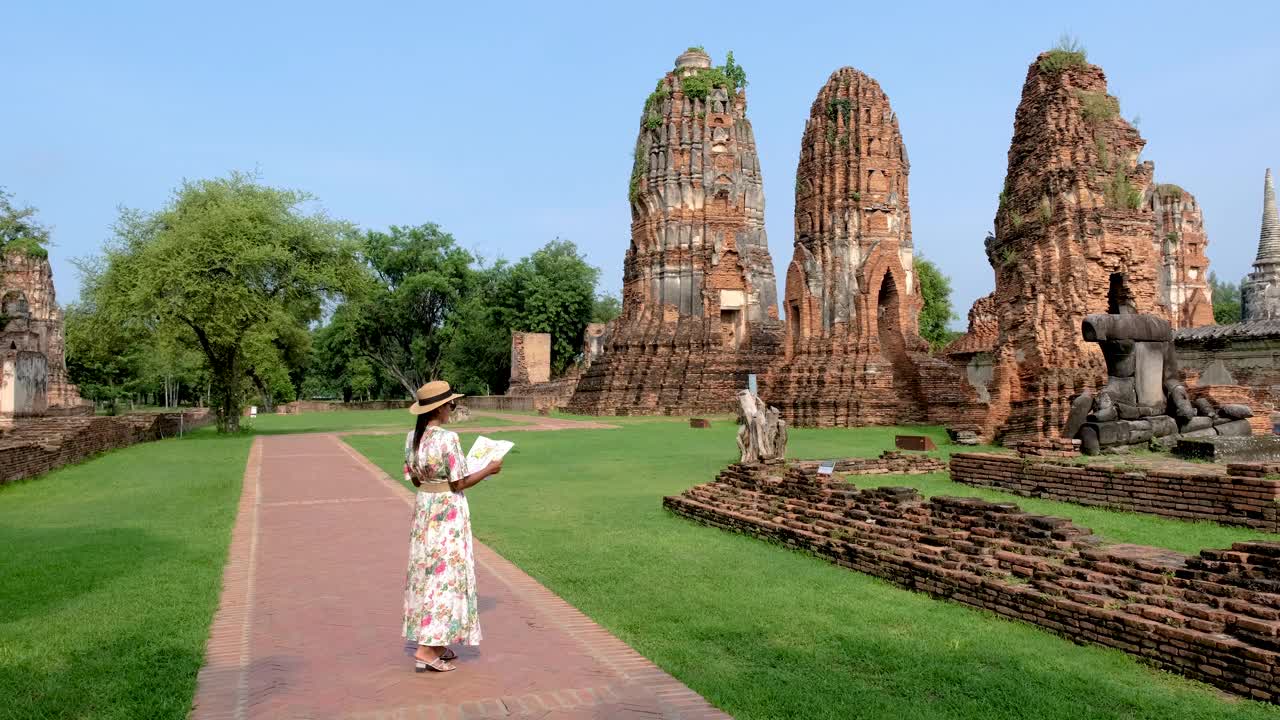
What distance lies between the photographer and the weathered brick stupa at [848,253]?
99.4 ft

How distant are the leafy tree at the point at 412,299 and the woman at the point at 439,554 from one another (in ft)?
182

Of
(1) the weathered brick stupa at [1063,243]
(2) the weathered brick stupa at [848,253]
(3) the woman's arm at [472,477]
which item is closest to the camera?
(3) the woman's arm at [472,477]

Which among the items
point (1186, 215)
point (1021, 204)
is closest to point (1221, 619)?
point (1021, 204)

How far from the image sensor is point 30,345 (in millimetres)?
28094

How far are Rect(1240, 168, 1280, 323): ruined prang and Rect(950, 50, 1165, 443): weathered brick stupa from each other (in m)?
29.5

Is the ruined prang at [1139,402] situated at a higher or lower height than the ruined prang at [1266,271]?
lower

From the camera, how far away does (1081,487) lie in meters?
11.1

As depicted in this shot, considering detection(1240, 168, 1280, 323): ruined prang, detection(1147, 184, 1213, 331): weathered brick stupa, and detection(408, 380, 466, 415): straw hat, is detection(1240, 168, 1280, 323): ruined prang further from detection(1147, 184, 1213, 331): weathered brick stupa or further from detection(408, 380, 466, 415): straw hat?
detection(408, 380, 466, 415): straw hat

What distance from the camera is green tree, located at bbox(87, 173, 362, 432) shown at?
2644 cm

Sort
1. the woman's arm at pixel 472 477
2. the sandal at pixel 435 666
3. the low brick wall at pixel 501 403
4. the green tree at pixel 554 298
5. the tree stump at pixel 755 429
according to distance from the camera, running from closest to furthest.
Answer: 1. the sandal at pixel 435 666
2. the woman's arm at pixel 472 477
3. the tree stump at pixel 755 429
4. the low brick wall at pixel 501 403
5. the green tree at pixel 554 298

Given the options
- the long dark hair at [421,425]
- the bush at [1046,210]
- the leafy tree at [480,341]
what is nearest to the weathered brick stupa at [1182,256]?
the bush at [1046,210]

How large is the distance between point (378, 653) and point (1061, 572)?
411cm

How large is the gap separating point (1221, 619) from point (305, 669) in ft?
15.1

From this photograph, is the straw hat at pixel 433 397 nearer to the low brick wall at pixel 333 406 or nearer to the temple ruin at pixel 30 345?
the temple ruin at pixel 30 345
